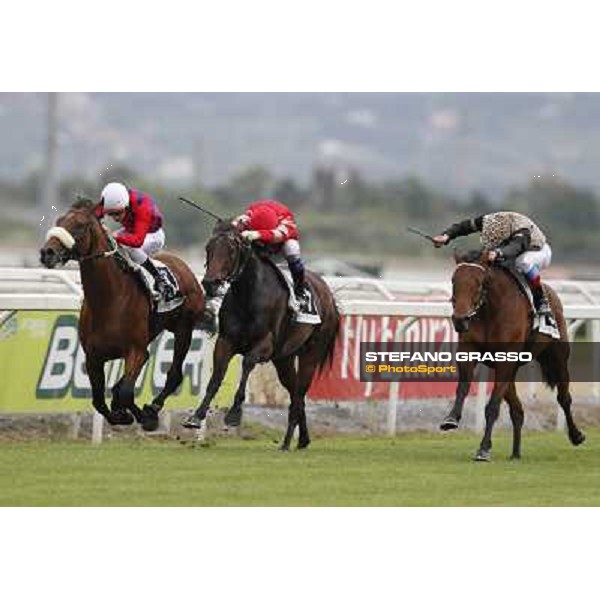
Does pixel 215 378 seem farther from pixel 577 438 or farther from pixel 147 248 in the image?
pixel 577 438

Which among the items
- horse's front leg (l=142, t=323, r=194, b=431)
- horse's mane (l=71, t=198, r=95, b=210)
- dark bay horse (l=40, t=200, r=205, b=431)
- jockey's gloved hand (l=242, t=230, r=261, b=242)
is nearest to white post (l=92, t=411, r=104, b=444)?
horse's front leg (l=142, t=323, r=194, b=431)

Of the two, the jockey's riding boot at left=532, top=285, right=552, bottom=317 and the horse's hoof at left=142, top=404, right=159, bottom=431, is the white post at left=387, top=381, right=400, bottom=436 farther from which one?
the horse's hoof at left=142, top=404, right=159, bottom=431

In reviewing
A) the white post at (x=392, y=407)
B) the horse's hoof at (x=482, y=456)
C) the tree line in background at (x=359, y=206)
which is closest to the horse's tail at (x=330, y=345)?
the white post at (x=392, y=407)

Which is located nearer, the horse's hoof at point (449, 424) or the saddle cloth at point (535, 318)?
the horse's hoof at point (449, 424)

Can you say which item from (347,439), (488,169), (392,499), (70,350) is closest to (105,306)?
(70,350)

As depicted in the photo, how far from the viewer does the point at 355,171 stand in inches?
2425

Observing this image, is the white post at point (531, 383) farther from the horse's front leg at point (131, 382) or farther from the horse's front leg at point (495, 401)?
the horse's front leg at point (131, 382)

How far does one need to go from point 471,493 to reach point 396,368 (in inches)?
149

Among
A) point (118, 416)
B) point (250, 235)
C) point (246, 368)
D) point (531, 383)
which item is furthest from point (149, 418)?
point (531, 383)

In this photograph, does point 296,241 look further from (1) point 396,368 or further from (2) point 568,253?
(2) point 568,253

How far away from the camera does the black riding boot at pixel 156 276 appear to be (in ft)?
33.5

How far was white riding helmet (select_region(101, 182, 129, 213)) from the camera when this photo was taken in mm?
9797

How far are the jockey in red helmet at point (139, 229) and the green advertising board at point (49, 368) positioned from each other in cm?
94

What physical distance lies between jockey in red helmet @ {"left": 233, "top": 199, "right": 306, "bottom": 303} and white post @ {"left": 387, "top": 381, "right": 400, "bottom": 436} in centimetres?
150
